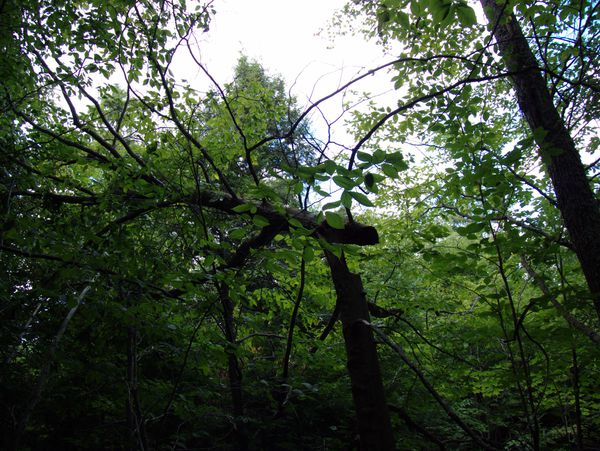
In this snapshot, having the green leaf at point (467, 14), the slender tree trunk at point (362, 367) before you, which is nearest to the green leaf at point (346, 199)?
the green leaf at point (467, 14)

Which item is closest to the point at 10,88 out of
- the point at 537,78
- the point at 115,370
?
the point at 115,370

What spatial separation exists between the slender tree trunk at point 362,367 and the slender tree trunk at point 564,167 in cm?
204

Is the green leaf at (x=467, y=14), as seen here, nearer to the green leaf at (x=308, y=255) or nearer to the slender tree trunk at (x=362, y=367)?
the green leaf at (x=308, y=255)

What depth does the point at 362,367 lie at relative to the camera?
254cm

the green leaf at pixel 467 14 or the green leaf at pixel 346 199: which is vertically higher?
the green leaf at pixel 467 14

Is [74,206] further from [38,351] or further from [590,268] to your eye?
[590,268]

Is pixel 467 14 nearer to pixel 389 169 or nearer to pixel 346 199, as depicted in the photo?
pixel 389 169

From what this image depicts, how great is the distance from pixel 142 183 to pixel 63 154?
1019 millimetres

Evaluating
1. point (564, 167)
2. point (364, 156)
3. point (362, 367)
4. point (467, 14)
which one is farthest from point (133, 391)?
point (564, 167)

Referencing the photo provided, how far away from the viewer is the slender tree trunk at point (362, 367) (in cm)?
238

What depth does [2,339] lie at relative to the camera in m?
2.50

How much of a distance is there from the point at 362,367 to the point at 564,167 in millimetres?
2837

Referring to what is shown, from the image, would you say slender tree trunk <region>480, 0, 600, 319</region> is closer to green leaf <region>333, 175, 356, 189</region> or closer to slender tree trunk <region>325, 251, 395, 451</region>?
slender tree trunk <region>325, 251, 395, 451</region>

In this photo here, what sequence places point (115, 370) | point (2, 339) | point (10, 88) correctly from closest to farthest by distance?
point (2, 339) → point (115, 370) → point (10, 88)
